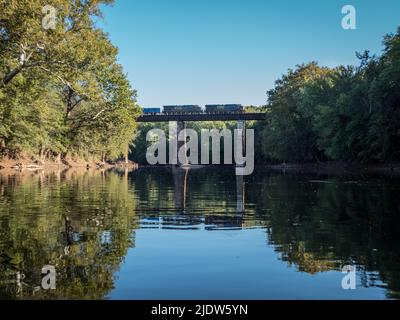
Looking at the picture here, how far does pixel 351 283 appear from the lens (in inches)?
325

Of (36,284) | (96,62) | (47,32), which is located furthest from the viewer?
(96,62)

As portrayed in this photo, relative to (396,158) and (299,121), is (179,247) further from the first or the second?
(299,121)

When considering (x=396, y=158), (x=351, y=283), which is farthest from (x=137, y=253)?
(x=396, y=158)

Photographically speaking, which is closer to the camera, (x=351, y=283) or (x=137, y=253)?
(x=351, y=283)

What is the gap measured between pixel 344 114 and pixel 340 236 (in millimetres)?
65566

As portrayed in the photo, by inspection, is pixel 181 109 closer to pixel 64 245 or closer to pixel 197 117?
pixel 197 117

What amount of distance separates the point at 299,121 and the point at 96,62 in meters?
65.4

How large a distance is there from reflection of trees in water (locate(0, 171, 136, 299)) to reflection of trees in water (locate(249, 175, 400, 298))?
381 cm

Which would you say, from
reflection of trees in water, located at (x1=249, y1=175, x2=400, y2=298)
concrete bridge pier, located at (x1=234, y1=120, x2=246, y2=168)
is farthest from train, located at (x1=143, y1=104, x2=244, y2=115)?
reflection of trees in water, located at (x1=249, y1=175, x2=400, y2=298)

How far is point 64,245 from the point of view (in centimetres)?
1134

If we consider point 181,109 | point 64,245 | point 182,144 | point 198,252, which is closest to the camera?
point 198,252

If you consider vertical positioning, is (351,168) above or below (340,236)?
above

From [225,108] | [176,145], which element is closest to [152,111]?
[176,145]

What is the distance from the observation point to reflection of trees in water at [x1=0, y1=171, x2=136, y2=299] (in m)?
8.02
